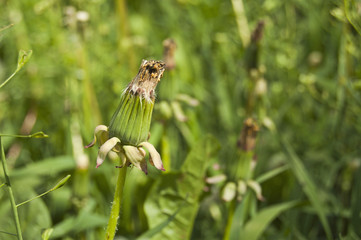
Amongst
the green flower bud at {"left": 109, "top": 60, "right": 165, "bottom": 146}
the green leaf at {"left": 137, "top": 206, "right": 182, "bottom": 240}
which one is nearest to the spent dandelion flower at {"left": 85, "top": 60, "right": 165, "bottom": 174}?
the green flower bud at {"left": 109, "top": 60, "right": 165, "bottom": 146}

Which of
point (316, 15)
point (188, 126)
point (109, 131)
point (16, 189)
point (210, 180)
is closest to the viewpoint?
point (109, 131)

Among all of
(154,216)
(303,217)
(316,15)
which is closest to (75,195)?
(154,216)

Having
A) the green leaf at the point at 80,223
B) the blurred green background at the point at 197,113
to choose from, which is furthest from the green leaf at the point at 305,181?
the green leaf at the point at 80,223

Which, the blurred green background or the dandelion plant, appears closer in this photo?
the dandelion plant

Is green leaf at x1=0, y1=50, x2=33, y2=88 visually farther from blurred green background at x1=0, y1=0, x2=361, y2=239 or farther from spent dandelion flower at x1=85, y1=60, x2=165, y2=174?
blurred green background at x1=0, y1=0, x2=361, y2=239

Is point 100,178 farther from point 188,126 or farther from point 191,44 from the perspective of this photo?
point 191,44

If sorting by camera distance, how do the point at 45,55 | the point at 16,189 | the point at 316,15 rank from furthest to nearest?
the point at 316,15, the point at 45,55, the point at 16,189

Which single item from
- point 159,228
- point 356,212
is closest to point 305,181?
point 356,212

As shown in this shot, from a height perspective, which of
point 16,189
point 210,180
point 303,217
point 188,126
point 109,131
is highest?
point 109,131
